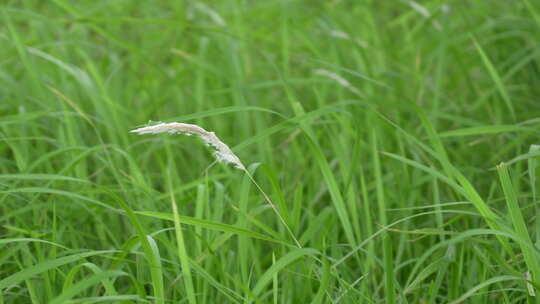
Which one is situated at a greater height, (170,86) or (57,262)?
(170,86)

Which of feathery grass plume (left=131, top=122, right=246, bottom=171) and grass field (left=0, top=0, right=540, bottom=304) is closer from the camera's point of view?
feathery grass plume (left=131, top=122, right=246, bottom=171)

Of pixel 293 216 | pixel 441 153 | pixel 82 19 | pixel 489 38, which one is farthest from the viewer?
pixel 489 38

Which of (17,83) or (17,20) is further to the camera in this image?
(17,20)

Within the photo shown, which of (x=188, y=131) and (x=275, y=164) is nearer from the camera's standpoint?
(x=188, y=131)

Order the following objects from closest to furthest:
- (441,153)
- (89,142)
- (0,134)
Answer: (441,153) → (0,134) → (89,142)

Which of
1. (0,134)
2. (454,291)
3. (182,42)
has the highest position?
(182,42)

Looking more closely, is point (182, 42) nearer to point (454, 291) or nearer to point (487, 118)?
point (487, 118)

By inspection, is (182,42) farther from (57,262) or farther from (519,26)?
(57,262)

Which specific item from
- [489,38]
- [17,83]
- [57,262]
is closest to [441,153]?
[57,262]
